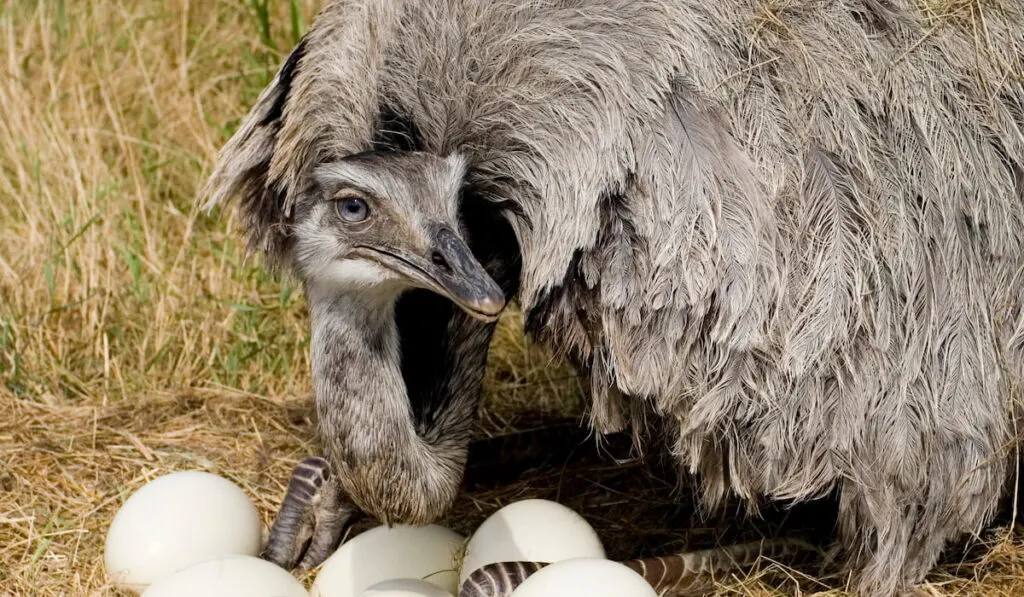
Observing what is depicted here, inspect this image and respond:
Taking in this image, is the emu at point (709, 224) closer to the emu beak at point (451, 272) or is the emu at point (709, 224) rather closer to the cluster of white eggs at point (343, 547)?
the emu beak at point (451, 272)

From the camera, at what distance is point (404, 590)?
2.96m

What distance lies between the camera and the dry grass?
12.2ft

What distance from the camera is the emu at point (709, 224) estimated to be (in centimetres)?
291

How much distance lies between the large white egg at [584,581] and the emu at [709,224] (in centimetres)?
38

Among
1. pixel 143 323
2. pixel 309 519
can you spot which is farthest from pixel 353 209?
pixel 143 323

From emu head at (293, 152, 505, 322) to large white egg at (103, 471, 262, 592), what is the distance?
0.65 meters

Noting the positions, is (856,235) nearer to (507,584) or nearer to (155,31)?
(507,584)

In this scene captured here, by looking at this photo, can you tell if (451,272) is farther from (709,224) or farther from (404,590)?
(404,590)

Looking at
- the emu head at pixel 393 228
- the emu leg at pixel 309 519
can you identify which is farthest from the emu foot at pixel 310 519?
the emu head at pixel 393 228

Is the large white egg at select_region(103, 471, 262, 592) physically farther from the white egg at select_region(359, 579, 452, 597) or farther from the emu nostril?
the emu nostril

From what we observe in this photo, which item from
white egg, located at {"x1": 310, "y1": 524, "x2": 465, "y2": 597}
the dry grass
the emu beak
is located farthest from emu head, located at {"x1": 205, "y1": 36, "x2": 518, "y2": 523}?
the dry grass

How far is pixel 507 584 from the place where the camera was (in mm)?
3012

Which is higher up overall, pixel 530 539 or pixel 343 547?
pixel 530 539

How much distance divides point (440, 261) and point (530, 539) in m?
0.75
